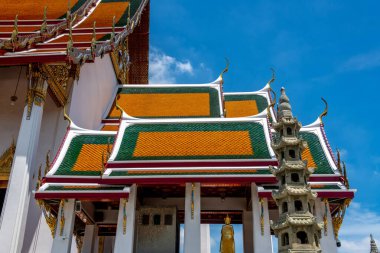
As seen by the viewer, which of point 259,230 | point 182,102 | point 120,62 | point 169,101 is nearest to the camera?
point 259,230

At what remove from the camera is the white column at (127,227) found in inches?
329

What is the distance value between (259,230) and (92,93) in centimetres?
861

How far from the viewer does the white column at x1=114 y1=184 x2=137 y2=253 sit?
8359 mm

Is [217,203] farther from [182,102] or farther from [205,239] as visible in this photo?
[182,102]

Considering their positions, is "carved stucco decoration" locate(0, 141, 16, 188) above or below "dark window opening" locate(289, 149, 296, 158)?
above

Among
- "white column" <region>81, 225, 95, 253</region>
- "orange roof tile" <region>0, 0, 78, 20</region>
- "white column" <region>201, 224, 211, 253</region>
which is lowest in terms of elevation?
"white column" <region>81, 225, 95, 253</region>

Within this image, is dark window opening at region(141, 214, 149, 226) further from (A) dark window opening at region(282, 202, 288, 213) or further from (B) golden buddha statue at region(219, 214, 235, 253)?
(A) dark window opening at region(282, 202, 288, 213)

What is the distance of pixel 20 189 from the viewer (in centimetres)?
1013

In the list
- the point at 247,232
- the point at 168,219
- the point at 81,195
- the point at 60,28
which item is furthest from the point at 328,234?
the point at 60,28

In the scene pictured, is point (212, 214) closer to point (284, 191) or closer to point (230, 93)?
point (284, 191)

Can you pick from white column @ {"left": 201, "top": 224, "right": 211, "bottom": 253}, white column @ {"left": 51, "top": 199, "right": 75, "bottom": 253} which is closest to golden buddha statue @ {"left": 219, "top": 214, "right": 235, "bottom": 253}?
white column @ {"left": 51, "top": 199, "right": 75, "bottom": 253}

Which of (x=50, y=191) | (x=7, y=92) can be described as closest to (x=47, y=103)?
(x=7, y=92)

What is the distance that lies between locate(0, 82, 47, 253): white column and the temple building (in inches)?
1.0

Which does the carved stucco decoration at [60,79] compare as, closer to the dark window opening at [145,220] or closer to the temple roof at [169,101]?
the temple roof at [169,101]
